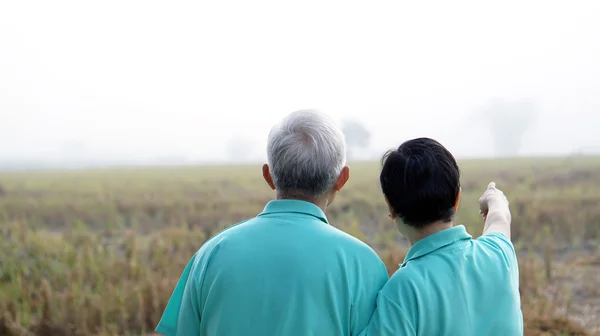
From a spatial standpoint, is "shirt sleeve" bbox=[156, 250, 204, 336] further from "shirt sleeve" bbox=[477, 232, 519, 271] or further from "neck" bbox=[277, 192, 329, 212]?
"shirt sleeve" bbox=[477, 232, 519, 271]

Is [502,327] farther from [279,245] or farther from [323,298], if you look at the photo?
[279,245]

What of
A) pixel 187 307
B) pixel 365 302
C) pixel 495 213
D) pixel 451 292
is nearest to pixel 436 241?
pixel 451 292

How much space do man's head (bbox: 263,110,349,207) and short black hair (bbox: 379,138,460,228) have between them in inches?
7.2

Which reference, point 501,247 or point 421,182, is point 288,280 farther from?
point 501,247

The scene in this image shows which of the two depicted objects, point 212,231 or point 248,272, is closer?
point 248,272

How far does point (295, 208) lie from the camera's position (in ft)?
6.09

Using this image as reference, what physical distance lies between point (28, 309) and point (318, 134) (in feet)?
Result: 17.0

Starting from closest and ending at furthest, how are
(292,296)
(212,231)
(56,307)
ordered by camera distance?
(292,296) < (56,307) < (212,231)

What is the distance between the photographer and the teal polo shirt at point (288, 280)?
172 cm

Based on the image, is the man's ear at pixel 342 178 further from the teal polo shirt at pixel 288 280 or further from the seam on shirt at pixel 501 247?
the seam on shirt at pixel 501 247

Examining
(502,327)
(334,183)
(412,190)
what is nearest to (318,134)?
(334,183)

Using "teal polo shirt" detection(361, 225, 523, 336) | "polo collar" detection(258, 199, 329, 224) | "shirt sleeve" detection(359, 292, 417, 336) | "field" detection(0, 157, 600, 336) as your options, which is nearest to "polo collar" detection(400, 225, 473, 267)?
"teal polo shirt" detection(361, 225, 523, 336)

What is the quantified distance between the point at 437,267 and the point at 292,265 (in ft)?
1.47

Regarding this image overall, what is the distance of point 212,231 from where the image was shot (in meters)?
10.8
